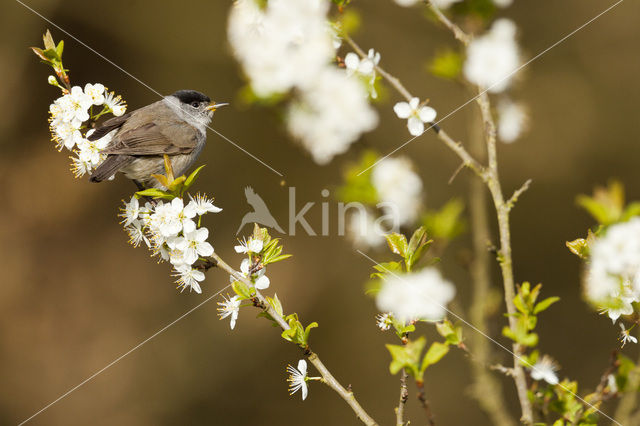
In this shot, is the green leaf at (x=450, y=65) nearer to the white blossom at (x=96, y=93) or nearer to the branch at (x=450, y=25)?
the branch at (x=450, y=25)

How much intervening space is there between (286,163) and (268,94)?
317cm

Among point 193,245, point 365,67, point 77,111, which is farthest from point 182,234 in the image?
point 365,67

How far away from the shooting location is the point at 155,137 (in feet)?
11.7

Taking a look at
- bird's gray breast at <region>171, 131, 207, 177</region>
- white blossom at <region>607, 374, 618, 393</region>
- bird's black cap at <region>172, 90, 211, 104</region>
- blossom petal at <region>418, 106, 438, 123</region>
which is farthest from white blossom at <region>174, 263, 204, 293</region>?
bird's black cap at <region>172, 90, 211, 104</region>

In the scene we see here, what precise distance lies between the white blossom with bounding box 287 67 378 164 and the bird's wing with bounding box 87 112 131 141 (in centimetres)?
99

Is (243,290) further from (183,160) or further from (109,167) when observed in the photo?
(183,160)

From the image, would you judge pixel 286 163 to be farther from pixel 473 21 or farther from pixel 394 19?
pixel 473 21

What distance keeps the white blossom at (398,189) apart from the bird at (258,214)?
235 cm

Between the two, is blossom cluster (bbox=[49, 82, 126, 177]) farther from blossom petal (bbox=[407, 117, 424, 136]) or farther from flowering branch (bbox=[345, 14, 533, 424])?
blossom petal (bbox=[407, 117, 424, 136])

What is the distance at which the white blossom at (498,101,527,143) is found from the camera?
2465 mm

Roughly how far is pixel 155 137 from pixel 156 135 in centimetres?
2

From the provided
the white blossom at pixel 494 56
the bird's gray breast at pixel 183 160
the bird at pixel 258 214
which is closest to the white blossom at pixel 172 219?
the white blossom at pixel 494 56

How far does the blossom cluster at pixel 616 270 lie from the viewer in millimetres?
1335

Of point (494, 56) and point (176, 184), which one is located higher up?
point (494, 56)
